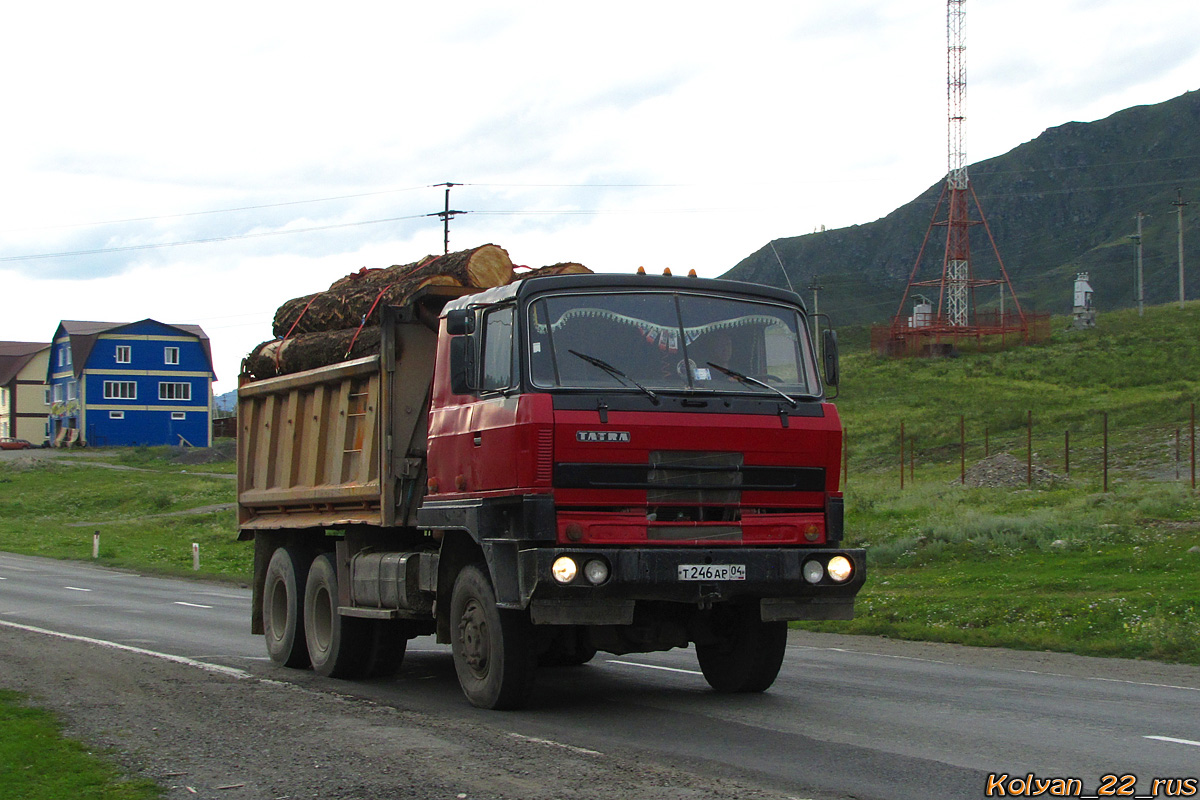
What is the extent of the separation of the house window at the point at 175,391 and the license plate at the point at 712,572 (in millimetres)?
86548

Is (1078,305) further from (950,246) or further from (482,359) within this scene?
(482,359)

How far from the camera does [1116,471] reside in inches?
1278

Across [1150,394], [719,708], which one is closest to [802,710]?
[719,708]

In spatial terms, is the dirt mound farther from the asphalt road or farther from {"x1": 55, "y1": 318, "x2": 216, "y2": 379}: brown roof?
{"x1": 55, "y1": 318, "x2": 216, "y2": 379}: brown roof

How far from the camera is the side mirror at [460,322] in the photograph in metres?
9.88

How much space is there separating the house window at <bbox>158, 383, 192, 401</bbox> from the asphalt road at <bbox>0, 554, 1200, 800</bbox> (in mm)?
77552

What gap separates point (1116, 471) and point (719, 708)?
2512 centimetres

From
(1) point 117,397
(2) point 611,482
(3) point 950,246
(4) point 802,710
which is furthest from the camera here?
(1) point 117,397

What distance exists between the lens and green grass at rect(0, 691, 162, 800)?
7242mm

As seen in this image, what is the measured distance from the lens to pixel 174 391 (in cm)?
9100

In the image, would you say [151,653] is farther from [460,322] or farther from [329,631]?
[460,322]

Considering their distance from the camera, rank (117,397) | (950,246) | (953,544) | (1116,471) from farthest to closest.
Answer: (117,397) < (950,246) < (1116,471) < (953,544)

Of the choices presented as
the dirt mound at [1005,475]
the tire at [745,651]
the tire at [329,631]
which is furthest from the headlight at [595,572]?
the dirt mound at [1005,475]

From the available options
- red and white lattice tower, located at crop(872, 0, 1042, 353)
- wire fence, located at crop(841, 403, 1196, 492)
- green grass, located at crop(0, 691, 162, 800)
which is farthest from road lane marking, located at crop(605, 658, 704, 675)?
red and white lattice tower, located at crop(872, 0, 1042, 353)
